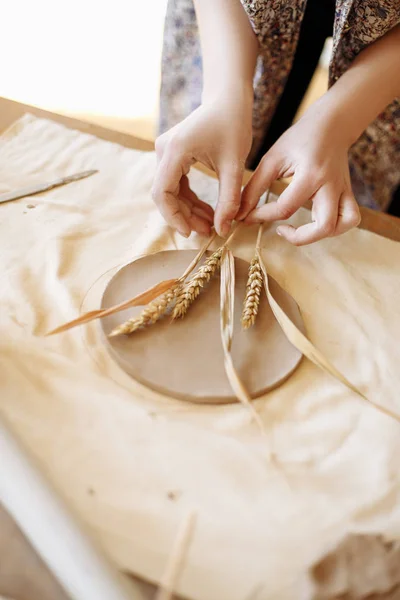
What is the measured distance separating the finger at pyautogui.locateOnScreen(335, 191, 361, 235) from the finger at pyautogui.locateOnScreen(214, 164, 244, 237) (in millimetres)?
156

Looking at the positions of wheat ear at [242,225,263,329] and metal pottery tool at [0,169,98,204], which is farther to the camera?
metal pottery tool at [0,169,98,204]

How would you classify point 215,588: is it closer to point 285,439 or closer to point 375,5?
point 285,439

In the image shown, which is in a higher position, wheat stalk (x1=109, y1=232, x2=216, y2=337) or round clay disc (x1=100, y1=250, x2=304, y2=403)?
wheat stalk (x1=109, y1=232, x2=216, y2=337)

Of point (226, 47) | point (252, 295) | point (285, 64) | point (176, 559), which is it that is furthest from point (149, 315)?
point (285, 64)

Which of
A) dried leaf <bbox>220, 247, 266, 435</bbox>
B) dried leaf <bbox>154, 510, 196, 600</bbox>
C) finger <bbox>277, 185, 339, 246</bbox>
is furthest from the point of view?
finger <bbox>277, 185, 339, 246</bbox>

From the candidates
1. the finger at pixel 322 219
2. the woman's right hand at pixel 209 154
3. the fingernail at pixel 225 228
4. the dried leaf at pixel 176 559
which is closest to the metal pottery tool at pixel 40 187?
the woman's right hand at pixel 209 154

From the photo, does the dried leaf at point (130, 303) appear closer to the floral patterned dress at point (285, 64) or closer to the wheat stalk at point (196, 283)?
the wheat stalk at point (196, 283)

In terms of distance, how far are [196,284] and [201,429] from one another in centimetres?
19

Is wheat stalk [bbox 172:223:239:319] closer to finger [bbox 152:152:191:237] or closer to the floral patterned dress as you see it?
finger [bbox 152:152:191:237]

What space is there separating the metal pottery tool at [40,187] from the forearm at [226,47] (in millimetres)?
247

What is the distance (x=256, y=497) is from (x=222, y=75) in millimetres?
629

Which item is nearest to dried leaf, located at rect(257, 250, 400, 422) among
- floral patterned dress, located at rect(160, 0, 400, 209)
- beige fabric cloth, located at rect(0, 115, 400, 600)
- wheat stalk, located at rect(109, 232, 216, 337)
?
beige fabric cloth, located at rect(0, 115, 400, 600)

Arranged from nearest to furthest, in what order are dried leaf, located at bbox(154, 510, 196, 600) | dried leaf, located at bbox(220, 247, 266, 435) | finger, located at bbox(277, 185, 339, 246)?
dried leaf, located at bbox(154, 510, 196, 600) < dried leaf, located at bbox(220, 247, 266, 435) < finger, located at bbox(277, 185, 339, 246)

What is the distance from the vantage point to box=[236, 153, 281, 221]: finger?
0.71m
